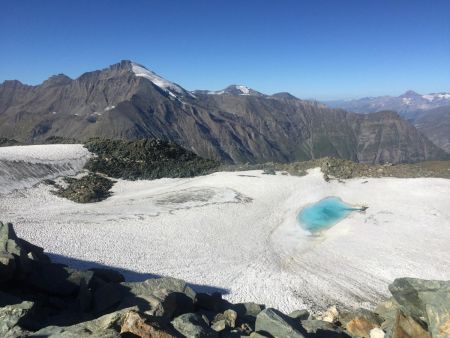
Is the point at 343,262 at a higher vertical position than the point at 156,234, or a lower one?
lower

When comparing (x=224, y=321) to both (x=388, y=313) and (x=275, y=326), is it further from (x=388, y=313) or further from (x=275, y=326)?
(x=388, y=313)

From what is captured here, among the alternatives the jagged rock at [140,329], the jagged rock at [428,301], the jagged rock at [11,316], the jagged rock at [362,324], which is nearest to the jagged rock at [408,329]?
the jagged rock at [428,301]

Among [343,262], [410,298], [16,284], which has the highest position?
[16,284]

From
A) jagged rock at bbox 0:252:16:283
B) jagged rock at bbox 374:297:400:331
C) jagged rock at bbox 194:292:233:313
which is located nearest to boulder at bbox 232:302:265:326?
jagged rock at bbox 194:292:233:313

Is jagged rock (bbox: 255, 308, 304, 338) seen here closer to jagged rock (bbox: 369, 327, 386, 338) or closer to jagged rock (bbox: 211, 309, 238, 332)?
jagged rock (bbox: 211, 309, 238, 332)

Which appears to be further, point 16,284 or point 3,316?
point 16,284

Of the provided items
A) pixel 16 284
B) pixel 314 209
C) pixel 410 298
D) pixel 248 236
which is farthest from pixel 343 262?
pixel 16 284

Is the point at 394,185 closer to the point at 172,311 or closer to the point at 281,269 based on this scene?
the point at 281,269
